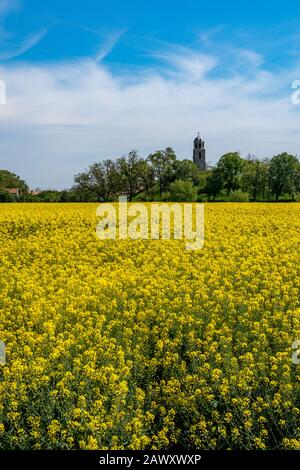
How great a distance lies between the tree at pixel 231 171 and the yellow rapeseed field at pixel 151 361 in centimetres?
7069

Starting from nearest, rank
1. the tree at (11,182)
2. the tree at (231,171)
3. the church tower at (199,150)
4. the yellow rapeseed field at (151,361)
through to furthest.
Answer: the yellow rapeseed field at (151,361) → the tree at (231,171) → the tree at (11,182) → the church tower at (199,150)

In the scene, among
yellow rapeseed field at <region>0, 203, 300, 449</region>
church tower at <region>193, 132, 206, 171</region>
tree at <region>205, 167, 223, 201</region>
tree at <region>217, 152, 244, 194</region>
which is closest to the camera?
yellow rapeseed field at <region>0, 203, 300, 449</region>

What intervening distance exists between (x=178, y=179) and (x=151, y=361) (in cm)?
7462

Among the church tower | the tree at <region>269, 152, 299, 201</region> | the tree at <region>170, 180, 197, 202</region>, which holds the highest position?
the church tower

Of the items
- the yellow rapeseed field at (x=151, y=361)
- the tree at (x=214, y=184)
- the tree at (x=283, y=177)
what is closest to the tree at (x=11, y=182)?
the tree at (x=214, y=184)

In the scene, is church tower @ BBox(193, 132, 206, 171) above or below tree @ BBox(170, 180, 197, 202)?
above

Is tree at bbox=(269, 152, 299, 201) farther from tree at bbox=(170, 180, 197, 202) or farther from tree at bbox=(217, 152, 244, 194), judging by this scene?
tree at bbox=(170, 180, 197, 202)

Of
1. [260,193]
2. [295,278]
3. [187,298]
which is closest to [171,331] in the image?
[187,298]

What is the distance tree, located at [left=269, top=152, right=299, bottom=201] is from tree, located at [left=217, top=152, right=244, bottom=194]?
5.24 meters

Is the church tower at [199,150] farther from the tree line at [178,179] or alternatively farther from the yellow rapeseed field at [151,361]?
the yellow rapeseed field at [151,361]

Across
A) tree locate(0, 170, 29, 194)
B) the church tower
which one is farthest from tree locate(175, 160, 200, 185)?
the church tower

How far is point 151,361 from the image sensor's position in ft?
22.6

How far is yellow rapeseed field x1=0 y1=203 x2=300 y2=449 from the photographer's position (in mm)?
5746

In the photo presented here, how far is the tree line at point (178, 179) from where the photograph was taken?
7888 cm
